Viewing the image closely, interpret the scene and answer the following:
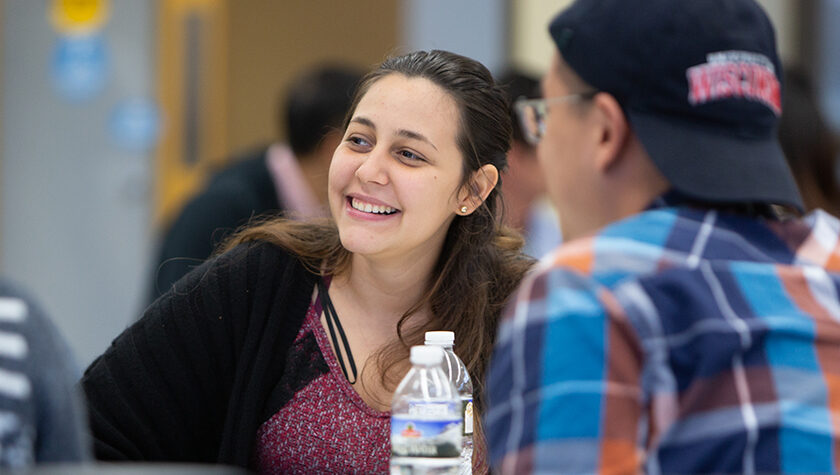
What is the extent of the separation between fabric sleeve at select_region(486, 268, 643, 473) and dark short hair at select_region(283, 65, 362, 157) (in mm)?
2266

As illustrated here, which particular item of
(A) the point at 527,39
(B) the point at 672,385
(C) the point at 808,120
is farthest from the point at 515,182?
(B) the point at 672,385

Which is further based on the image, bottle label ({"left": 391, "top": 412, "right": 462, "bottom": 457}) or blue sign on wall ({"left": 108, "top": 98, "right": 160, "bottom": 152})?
blue sign on wall ({"left": 108, "top": 98, "right": 160, "bottom": 152})

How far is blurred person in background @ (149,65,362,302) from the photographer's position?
3152 millimetres

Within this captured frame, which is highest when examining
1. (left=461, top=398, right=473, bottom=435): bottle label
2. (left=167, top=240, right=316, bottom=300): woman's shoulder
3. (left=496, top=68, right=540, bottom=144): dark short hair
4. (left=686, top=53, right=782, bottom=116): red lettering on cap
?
(left=686, top=53, right=782, bottom=116): red lettering on cap

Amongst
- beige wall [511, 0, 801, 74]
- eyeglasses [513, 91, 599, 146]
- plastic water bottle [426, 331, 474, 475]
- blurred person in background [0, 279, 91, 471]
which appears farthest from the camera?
beige wall [511, 0, 801, 74]

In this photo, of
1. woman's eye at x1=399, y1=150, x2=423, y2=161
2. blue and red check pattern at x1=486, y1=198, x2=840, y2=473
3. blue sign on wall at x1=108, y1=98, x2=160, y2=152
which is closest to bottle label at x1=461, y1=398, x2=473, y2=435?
woman's eye at x1=399, y1=150, x2=423, y2=161

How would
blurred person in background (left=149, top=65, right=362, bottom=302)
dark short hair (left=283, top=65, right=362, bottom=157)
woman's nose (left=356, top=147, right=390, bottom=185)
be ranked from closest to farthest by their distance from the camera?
woman's nose (left=356, top=147, right=390, bottom=185)
blurred person in background (left=149, top=65, right=362, bottom=302)
dark short hair (left=283, top=65, right=362, bottom=157)

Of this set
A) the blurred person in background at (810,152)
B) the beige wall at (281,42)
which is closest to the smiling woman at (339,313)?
the blurred person in background at (810,152)

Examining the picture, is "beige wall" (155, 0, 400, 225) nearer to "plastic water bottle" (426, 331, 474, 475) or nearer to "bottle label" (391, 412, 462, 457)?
"plastic water bottle" (426, 331, 474, 475)

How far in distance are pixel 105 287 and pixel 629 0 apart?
4351mm

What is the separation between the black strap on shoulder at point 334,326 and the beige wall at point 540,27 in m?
2.98

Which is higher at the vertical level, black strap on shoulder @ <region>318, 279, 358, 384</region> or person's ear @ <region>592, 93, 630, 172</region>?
person's ear @ <region>592, 93, 630, 172</region>

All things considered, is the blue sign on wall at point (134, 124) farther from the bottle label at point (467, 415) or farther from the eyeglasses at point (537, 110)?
the eyeglasses at point (537, 110)

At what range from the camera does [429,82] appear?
6.06ft
